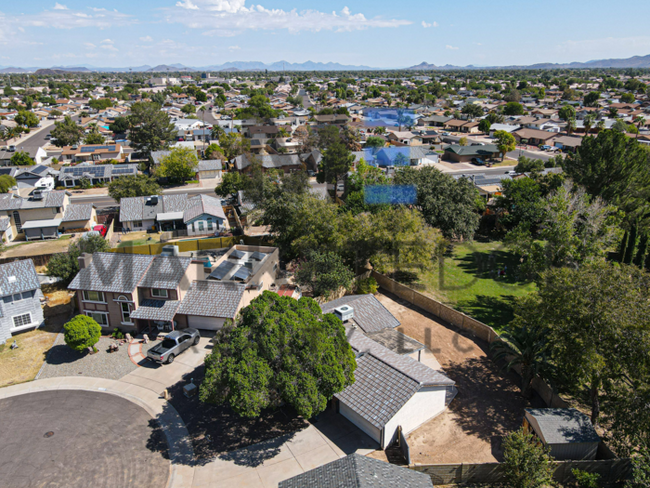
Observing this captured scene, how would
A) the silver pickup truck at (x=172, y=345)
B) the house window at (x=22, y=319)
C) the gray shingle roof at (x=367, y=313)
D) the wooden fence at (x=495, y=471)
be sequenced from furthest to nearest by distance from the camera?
the house window at (x=22, y=319)
the gray shingle roof at (x=367, y=313)
the silver pickup truck at (x=172, y=345)
the wooden fence at (x=495, y=471)

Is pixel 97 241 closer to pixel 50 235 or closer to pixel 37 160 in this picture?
pixel 50 235

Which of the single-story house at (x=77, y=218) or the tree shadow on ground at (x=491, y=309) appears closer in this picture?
the tree shadow on ground at (x=491, y=309)

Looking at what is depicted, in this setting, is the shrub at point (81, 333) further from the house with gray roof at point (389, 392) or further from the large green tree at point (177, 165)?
the large green tree at point (177, 165)

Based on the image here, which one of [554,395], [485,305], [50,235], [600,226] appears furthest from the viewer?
[50,235]

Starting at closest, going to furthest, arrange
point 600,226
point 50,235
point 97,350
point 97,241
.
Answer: point 97,350 < point 600,226 < point 97,241 < point 50,235

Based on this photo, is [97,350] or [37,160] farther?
[37,160]

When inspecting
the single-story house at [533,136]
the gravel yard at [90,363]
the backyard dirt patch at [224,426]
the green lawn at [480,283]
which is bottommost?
the backyard dirt patch at [224,426]

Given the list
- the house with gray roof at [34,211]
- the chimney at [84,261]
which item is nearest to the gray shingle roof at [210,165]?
the house with gray roof at [34,211]

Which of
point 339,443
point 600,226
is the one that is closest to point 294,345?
point 339,443
